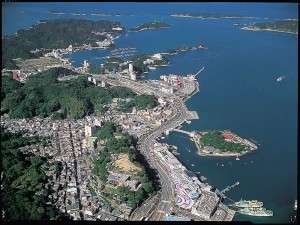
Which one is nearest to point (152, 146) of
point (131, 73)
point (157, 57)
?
point (131, 73)

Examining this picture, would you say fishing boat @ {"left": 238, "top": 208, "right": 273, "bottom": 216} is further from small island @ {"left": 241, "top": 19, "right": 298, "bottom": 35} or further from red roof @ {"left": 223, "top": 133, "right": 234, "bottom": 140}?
small island @ {"left": 241, "top": 19, "right": 298, "bottom": 35}

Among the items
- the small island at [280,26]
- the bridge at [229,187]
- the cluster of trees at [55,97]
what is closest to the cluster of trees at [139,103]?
the cluster of trees at [55,97]

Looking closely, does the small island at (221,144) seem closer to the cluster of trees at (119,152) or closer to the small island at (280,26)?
the cluster of trees at (119,152)

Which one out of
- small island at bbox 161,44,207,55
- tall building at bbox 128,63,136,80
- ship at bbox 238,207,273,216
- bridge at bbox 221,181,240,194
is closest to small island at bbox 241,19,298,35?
small island at bbox 161,44,207,55

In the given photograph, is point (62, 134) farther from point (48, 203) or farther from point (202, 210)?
point (202, 210)

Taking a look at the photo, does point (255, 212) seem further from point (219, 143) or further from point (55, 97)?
point (55, 97)
